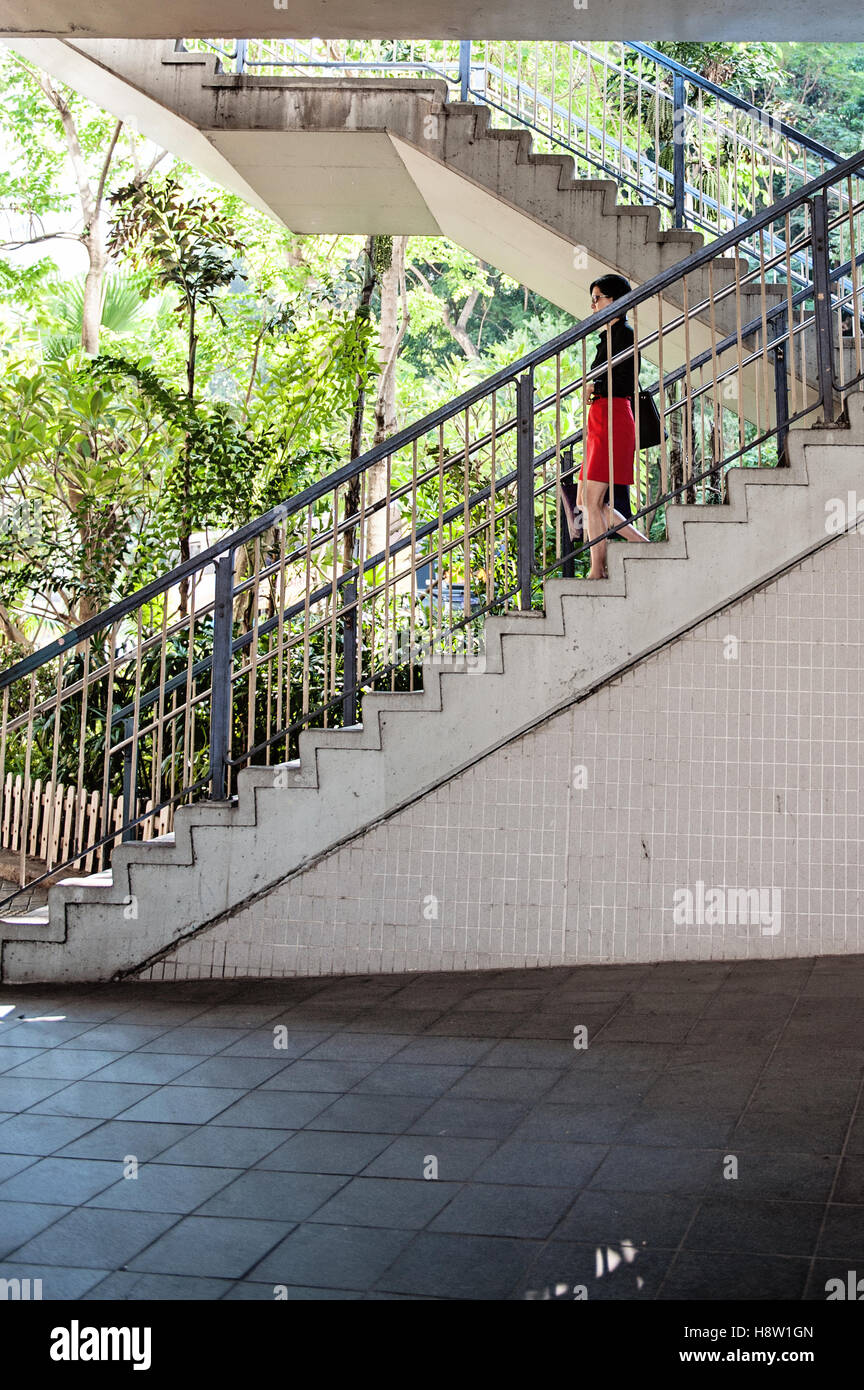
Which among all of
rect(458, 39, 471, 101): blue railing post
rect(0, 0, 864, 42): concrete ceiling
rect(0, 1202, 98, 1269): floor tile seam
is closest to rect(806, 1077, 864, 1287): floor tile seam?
rect(0, 1202, 98, 1269): floor tile seam

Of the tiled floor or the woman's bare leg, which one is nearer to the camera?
the tiled floor

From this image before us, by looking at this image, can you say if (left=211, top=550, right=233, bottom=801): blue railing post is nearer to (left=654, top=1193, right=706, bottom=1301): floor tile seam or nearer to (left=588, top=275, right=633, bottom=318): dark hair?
(left=588, top=275, right=633, bottom=318): dark hair

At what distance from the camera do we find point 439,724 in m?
6.16

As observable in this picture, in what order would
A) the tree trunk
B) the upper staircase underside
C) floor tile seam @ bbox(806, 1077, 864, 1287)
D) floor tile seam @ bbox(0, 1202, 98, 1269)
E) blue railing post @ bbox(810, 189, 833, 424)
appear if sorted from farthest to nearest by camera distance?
the tree trunk, the upper staircase underside, blue railing post @ bbox(810, 189, 833, 424), floor tile seam @ bbox(0, 1202, 98, 1269), floor tile seam @ bbox(806, 1077, 864, 1287)

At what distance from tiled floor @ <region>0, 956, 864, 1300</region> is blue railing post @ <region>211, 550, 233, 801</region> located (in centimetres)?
109

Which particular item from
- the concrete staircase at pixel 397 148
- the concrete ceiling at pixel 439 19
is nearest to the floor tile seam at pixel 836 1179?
the concrete staircase at pixel 397 148

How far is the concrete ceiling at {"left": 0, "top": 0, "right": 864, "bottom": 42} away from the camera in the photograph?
8094 mm

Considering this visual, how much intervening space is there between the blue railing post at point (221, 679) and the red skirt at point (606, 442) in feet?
6.24

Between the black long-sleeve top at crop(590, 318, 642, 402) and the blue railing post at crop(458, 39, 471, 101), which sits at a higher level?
the blue railing post at crop(458, 39, 471, 101)

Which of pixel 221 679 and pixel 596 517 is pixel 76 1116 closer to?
pixel 221 679

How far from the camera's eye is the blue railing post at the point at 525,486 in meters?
6.25

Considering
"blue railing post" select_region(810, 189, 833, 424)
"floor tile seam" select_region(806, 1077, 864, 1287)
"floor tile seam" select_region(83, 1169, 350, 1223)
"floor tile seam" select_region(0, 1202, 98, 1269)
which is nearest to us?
"floor tile seam" select_region(806, 1077, 864, 1287)

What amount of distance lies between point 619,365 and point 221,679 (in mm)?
2590

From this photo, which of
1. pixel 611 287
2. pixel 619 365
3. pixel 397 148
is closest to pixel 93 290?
pixel 397 148
